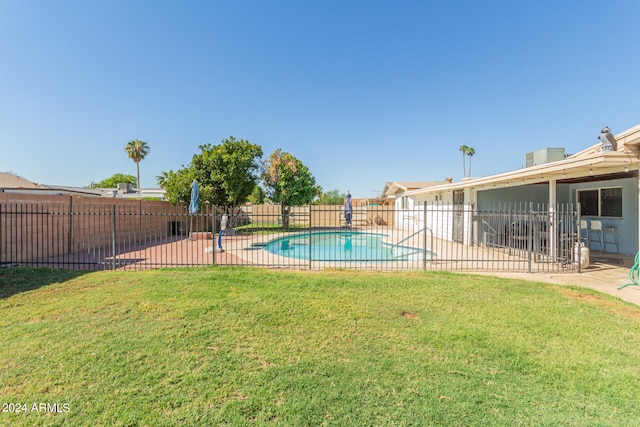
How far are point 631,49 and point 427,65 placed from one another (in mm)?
8035

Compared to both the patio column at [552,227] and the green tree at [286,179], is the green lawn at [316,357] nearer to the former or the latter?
the patio column at [552,227]

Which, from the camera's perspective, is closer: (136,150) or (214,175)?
(214,175)

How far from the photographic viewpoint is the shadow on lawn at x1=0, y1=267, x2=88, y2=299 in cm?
550

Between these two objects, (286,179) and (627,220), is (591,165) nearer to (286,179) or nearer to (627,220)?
(627,220)

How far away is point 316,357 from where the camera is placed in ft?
10.3

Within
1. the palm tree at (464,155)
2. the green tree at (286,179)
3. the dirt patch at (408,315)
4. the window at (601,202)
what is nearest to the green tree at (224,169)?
the green tree at (286,179)

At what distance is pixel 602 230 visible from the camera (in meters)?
10.6

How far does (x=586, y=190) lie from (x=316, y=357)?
1404 centimetres

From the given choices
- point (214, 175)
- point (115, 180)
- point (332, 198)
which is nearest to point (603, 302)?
point (214, 175)

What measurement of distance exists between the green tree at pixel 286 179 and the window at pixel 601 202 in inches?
580

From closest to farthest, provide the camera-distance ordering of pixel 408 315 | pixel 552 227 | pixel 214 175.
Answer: pixel 408 315, pixel 552 227, pixel 214 175

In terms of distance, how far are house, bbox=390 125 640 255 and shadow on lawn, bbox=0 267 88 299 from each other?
984cm

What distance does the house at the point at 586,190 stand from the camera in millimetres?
6418

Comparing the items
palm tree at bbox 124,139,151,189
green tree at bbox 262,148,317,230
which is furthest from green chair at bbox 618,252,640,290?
palm tree at bbox 124,139,151,189
